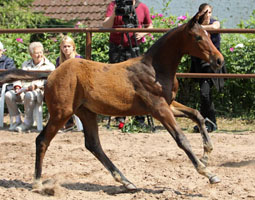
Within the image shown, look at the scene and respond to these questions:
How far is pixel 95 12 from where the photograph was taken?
13.6 metres

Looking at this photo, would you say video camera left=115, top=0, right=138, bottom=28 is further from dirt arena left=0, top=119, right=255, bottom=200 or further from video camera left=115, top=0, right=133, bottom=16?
dirt arena left=0, top=119, right=255, bottom=200

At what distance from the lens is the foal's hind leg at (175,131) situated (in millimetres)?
4547

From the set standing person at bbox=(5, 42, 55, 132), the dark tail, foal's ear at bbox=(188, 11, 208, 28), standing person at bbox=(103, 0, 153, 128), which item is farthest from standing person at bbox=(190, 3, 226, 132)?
the dark tail

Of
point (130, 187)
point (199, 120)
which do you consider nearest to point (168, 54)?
point (199, 120)

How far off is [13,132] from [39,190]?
3.33m

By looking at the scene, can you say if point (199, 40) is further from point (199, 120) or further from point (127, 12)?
point (127, 12)

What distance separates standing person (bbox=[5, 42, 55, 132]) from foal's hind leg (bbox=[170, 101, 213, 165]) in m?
3.55

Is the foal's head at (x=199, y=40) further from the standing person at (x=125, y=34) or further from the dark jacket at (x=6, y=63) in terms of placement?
the dark jacket at (x=6, y=63)

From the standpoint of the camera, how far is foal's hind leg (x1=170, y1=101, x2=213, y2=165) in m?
4.87

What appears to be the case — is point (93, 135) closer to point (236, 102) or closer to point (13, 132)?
point (13, 132)

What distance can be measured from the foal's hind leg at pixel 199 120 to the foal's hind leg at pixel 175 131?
0.31m

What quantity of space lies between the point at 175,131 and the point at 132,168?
45.7 inches

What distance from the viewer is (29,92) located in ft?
26.6

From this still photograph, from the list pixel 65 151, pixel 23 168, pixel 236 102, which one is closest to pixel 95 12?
pixel 236 102
